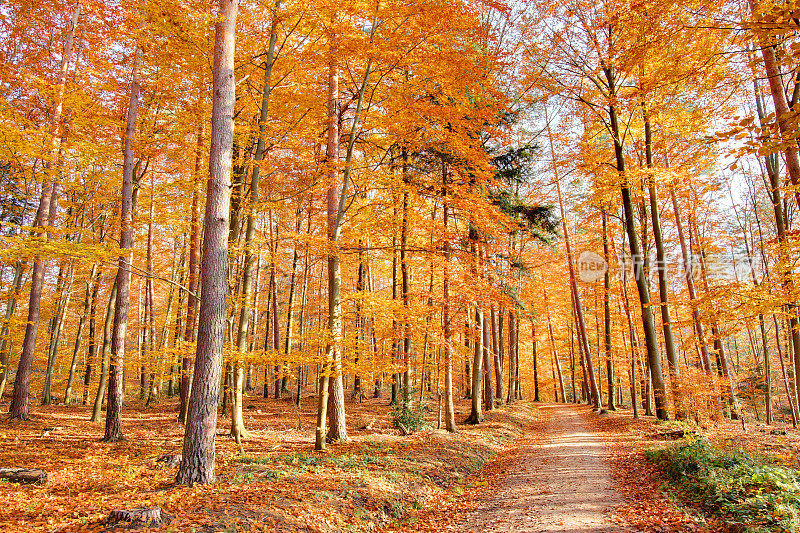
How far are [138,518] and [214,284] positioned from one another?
120 inches

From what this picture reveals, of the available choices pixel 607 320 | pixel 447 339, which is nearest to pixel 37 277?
pixel 447 339

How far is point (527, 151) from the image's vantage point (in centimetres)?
1319

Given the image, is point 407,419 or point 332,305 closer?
point 332,305

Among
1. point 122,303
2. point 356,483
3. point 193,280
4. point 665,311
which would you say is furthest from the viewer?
point 193,280

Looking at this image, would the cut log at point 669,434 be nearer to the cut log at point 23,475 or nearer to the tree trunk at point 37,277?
the cut log at point 23,475

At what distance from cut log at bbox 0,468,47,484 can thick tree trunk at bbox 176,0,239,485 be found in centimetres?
219

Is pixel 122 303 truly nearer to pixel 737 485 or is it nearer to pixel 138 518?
pixel 138 518

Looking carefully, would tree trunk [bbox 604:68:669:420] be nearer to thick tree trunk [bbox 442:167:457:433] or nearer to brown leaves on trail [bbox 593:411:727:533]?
brown leaves on trail [bbox 593:411:727:533]

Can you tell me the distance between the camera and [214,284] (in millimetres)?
6082

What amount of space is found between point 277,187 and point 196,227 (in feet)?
15.2

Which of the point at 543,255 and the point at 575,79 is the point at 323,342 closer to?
the point at 575,79

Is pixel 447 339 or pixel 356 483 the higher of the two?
pixel 447 339

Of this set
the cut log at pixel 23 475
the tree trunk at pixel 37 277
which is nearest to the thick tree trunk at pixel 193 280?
the tree trunk at pixel 37 277

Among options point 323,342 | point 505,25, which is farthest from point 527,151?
point 323,342
